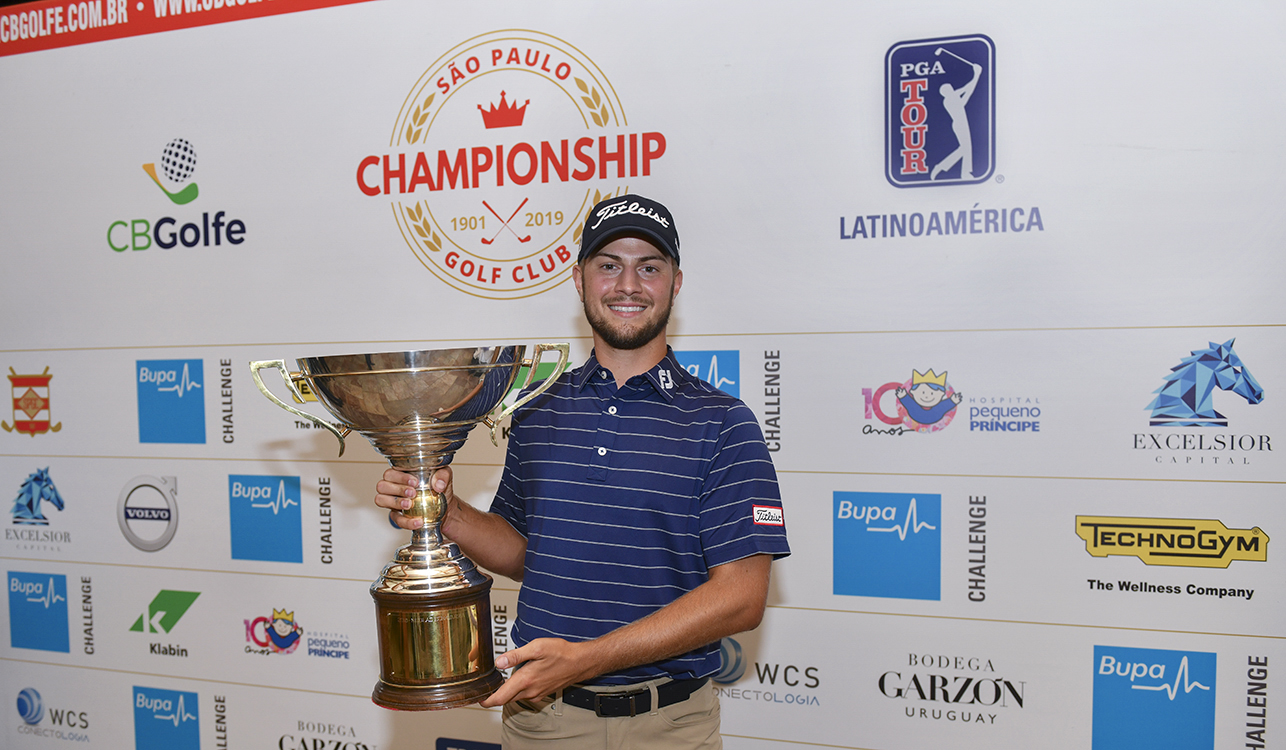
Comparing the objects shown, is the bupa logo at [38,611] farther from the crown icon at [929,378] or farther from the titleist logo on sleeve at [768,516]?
the crown icon at [929,378]

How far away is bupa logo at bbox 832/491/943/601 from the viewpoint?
200 cm

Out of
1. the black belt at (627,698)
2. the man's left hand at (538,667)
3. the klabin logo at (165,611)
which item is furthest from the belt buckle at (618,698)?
the klabin logo at (165,611)

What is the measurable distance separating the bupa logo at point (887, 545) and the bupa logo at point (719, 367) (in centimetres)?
36

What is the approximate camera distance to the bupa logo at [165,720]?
2.62 m

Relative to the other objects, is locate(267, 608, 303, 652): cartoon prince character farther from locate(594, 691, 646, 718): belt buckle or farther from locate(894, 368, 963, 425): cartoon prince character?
locate(894, 368, 963, 425): cartoon prince character

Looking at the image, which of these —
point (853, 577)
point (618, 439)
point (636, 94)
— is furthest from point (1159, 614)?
point (636, 94)

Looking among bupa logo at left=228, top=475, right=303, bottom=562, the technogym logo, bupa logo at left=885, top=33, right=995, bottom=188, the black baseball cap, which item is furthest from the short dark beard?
bupa logo at left=228, top=475, right=303, bottom=562

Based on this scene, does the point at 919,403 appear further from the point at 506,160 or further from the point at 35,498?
the point at 35,498

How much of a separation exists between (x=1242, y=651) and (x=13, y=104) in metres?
3.61

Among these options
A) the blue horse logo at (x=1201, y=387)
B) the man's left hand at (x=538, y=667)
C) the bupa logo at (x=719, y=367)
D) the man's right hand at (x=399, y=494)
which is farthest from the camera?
the bupa logo at (x=719, y=367)

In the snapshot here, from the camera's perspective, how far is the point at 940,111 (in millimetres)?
1945

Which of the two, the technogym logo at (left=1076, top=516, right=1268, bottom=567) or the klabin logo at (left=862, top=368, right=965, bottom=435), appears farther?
the klabin logo at (left=862, top=368, right=965, bottom=435)

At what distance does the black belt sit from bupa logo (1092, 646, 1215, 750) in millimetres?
975

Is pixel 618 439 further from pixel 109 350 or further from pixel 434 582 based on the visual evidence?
pixel 109 350
